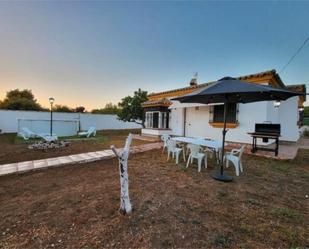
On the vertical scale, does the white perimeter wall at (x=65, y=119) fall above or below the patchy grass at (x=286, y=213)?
above

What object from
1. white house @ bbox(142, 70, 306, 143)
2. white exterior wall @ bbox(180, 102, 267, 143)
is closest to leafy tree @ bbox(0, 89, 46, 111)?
white house @ bbox(142, 70, 306, 143)

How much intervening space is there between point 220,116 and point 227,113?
20.9 inches

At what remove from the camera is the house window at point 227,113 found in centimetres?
1050

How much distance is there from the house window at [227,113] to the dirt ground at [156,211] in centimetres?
559

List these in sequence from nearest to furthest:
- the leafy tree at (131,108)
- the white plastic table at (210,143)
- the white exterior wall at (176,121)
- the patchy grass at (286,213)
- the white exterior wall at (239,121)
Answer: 1. the patchy grass at (286,213)
2. the white plastic table at (210,143)
3. the white exterior wall at (239,121)
4. the white exterior wall at (176,121)
5. the leafy tree at (131,108)

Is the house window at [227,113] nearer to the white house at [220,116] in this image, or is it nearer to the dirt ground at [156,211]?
the white house at [220,116]

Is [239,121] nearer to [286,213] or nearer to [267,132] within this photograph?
[267,132]

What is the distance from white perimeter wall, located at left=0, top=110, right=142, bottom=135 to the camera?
1795cm

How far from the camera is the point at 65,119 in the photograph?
21094 millimetres

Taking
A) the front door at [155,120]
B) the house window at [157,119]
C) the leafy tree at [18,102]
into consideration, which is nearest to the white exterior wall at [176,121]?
the house window at [157,119]

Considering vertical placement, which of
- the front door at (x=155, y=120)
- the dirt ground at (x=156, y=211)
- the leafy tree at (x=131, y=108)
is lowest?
the dirt ground at (x=156, y=211)

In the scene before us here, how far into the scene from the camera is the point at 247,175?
207 inches

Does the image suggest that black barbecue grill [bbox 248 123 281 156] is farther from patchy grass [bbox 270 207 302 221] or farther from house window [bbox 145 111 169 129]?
house window [bbox 145 111 169 129]

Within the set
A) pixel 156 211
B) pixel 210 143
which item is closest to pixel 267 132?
pixel 210 143
